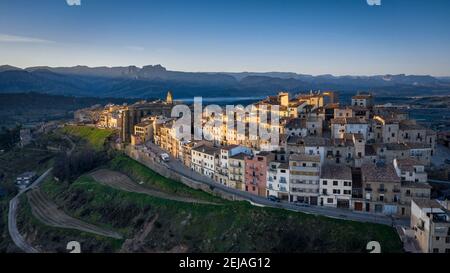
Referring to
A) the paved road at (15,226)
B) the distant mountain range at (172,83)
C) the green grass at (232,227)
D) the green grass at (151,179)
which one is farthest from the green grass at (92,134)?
the distant mountain range at (172,83)

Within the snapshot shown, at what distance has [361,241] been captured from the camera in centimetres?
1109

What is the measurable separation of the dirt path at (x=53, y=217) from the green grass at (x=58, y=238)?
10.7 inches

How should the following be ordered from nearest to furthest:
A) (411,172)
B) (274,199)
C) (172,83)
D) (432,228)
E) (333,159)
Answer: (432,228)
(411,172)
(274,199)
(333,159)
(172,83)

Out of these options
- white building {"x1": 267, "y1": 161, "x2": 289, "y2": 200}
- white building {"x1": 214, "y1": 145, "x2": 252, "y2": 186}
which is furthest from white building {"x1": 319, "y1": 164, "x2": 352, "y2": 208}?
white building {"x1": 214, "y1": 145, "x2": 252, "y2": 186}

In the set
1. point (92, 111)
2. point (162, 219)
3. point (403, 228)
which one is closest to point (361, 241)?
point (403, 228)

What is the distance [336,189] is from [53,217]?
37.8 feet

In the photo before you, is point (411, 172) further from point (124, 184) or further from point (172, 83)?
point (172, 83)

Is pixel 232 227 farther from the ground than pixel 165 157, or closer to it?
closer to it

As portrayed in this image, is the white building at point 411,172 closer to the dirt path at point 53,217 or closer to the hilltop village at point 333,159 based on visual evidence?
the hilltop village at point 333,159

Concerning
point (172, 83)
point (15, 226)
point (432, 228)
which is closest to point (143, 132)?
point (15, 226)

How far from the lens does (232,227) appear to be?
1297 cm

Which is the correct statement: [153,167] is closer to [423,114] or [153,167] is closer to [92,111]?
[92,111]

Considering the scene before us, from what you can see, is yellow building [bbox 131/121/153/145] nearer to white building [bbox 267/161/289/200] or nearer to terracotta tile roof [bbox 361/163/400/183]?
white building [bbox 267/161/289/200]

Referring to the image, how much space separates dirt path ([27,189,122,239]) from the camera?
15.7 m
